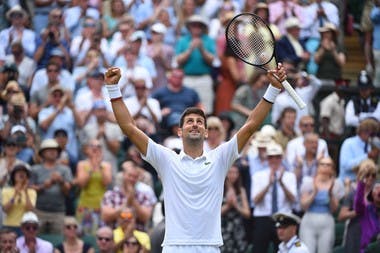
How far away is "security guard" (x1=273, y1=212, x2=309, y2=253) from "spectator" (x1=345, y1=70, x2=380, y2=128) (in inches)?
164

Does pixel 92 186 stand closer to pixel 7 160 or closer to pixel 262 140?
pixel 7 160

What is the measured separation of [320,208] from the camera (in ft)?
54.7

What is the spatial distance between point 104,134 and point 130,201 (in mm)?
2025

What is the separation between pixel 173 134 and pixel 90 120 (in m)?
1.14

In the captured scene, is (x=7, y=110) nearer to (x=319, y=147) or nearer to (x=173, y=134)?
(x=173, y=134)

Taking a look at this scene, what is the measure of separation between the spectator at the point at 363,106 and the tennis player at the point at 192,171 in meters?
8.32

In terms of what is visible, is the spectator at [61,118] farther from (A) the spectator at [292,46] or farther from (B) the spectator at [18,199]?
(A) the spectator at [292,46]

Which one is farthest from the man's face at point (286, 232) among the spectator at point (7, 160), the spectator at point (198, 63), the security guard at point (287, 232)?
the spectator at point (198, 63)

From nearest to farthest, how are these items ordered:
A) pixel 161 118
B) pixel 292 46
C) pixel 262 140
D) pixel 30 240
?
pixel 30 240
pixel 262 140
pixel 161 118
pixel 292 46

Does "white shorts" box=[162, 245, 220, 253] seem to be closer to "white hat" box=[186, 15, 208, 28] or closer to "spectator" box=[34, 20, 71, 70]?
"spectator" box=[34, 20, 71, 70]

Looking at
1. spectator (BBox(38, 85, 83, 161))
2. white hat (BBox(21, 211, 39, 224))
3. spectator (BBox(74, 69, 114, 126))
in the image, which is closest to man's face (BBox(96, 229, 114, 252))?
white hat (BBox(21, 211, 39, 224))

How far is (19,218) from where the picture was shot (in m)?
16.6

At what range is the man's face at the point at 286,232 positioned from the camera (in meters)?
14.9

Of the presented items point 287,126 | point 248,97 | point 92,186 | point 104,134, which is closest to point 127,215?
point 92,186
